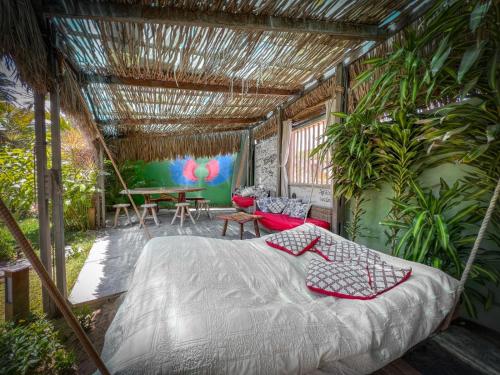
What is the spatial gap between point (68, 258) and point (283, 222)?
300 centimetres

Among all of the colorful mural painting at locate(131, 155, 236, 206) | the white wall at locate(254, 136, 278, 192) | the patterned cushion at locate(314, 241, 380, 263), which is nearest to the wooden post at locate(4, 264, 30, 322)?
the patterned cushion at locate(314, 241, 380, 263)

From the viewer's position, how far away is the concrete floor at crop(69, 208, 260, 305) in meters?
2.23

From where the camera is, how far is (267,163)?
596cm

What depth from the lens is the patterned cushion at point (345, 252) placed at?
5.38 feet

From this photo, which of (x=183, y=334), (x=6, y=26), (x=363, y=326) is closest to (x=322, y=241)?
(x=363, y=326)

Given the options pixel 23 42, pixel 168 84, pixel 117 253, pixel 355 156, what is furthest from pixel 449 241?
pixel 117 253

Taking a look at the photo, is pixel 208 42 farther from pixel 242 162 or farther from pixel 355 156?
A: pixel 242 162

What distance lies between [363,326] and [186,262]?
3.58 feet

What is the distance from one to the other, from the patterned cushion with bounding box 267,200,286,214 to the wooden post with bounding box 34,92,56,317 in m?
3.31

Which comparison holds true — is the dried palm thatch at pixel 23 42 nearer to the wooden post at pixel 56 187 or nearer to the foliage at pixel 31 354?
the wooden post at pixel 56 187

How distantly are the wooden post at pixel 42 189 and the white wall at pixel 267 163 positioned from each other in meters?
4.02

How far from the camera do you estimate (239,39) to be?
2.36 meters

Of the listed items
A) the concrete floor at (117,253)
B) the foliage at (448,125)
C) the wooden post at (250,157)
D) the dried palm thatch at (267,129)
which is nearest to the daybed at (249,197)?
the concrete floor at (117,253)

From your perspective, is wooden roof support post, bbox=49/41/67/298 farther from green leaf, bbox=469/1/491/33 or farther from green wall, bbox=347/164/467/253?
green wall, bbox=347/164/467/253
